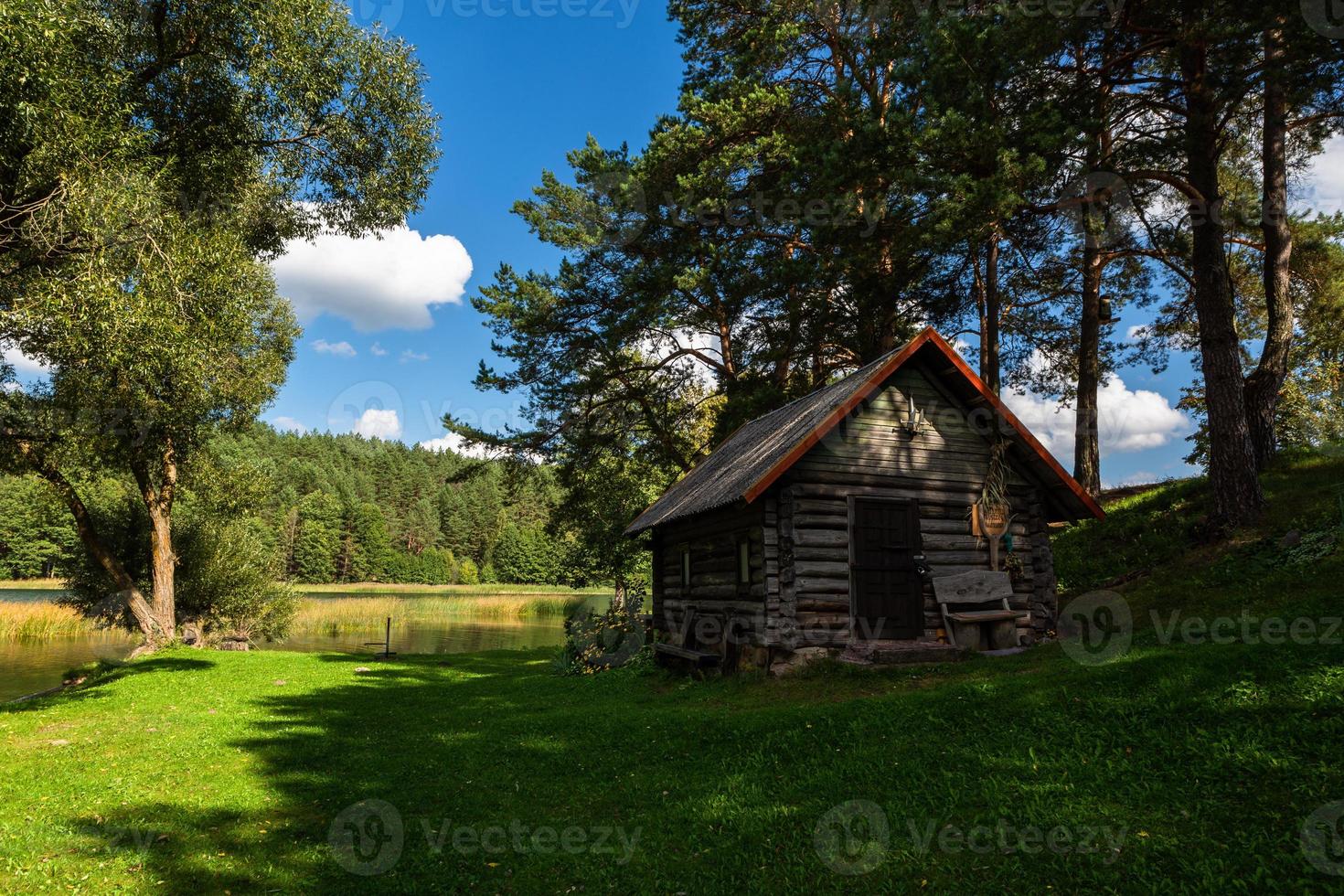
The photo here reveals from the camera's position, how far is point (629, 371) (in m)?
28.1

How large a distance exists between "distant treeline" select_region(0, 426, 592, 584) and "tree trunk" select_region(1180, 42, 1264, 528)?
63380 millimetres

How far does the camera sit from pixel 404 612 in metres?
53.0

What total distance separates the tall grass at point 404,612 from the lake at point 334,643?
0.58m

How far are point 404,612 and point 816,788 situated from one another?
5048 cm

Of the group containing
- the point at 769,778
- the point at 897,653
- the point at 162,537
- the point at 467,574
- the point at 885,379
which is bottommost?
the point at 467,574

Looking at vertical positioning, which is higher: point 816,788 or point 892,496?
point 892,496

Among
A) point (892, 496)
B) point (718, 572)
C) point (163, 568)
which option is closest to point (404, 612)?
point (163, 568)

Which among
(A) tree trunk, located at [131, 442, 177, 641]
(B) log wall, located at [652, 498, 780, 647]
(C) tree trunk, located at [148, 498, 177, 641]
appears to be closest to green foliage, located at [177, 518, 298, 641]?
(A) tree trunk, located at [131, 442, 177, 641]

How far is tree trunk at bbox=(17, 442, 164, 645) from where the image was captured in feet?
58.9

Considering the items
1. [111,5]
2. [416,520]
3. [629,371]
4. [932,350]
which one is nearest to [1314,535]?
[932,350]

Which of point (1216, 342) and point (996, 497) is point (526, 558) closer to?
point (996, 497)

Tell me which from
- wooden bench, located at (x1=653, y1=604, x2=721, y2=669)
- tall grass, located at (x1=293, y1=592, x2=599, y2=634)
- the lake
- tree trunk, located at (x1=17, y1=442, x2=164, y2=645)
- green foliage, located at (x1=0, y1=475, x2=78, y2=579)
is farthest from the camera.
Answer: green foliage, located at (x1=0, y1=475, x2=78, y2=579)

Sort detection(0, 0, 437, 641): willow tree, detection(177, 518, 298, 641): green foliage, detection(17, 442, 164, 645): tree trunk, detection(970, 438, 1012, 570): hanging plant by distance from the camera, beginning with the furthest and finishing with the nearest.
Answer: detection(177, 518, 298, 641): green foliage, detection(17, 442, 164, 645): tree trunk, detection(970, 438, 1012, 570): hanging plant, detection(0, 0, 437, 641): willow tree

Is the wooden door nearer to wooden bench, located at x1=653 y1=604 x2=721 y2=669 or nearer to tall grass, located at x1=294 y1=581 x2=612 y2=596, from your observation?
wooden bench, located at x1=653 y1=604 x2=721 y2=669
